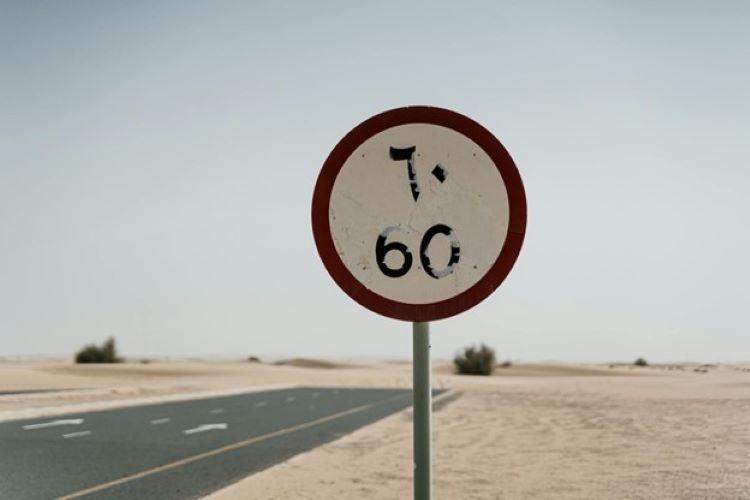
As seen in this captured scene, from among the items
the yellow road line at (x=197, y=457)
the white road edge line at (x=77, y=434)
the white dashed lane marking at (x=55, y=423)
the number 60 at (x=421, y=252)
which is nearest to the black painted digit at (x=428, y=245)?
the number 60 at (x=421, y=252)

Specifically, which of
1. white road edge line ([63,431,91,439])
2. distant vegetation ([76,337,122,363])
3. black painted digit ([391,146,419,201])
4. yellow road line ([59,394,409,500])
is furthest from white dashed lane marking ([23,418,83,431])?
distant vegetation ([76,337,122,363])

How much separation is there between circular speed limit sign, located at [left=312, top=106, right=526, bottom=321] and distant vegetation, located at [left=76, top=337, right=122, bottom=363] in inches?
2512

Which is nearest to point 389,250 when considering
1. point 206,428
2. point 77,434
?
point 77,434

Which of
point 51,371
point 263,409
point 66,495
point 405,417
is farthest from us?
point 51,371

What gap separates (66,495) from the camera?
30.6ft

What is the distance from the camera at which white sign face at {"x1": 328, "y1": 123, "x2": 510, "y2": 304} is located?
3248 mm

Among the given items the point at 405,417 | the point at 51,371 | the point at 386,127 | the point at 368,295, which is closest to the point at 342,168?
the point at 386,127

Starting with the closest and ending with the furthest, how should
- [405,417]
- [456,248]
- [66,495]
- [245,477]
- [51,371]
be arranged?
[456,248] < [66,495] < [245,477] < [405,417] < [51,371]

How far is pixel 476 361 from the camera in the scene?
65.8 metres

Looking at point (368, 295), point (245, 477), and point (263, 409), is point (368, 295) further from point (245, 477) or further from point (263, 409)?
point (263, 409)

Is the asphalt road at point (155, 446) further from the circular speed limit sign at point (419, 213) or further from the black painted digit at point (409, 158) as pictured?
the black painted digit at point (409, 158)

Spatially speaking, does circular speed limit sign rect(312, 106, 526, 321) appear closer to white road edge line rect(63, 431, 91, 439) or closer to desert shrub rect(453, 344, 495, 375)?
white road edge line rect(63, 431, 91, 439)

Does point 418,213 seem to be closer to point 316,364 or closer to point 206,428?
point 206,428

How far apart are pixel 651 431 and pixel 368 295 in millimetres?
14595
